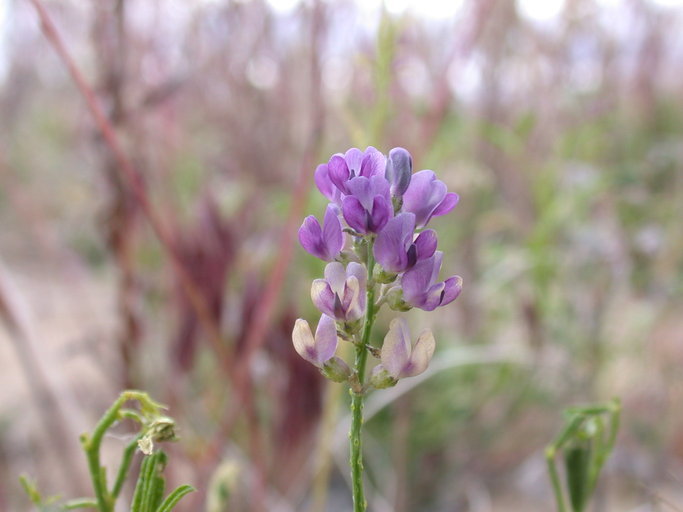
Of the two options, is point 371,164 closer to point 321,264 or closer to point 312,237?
point 312,237

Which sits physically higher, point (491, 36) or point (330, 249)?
point (491, 36)

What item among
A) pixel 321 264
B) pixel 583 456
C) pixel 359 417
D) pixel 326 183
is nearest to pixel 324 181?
pixel 326 183

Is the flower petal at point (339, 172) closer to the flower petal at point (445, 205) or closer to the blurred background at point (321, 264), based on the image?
the flower petal at point (445, 205)

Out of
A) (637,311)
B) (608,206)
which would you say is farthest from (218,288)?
(637,311)

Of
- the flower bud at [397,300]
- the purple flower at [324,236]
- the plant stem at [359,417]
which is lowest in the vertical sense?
the plant stem at [359,417]

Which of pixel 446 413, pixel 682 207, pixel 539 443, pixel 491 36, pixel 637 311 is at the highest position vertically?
pixel 491 36

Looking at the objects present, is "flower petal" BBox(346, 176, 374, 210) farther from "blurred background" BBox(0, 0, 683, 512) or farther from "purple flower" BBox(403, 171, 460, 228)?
"blurred background" BBox(0, 0, 683, 512)

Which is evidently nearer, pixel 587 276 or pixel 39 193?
pixel 587 276

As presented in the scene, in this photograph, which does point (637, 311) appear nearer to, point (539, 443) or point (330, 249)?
point (539, 443)

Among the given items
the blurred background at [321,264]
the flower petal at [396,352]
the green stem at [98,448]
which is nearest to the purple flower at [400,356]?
the flower petal at [396,352]
